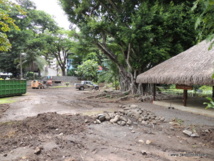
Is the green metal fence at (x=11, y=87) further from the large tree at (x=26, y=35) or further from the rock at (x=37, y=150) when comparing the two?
the rock at (x=37, y=150)

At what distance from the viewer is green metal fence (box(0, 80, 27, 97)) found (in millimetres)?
13042

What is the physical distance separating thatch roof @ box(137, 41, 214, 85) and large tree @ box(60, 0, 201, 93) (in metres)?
2.03

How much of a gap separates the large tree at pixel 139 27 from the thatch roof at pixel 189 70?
6.64 feet

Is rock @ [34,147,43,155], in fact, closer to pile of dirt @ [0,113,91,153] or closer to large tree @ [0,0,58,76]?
pile of dirt @ [0,113,91,153]

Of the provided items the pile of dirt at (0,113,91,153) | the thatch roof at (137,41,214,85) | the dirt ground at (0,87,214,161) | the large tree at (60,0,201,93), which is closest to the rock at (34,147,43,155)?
the dirt ground at (0,87,214,161)

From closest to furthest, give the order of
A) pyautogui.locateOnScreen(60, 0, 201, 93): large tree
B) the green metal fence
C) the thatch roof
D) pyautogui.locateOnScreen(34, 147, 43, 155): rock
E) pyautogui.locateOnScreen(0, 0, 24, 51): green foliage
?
pyautogui.locateOnScreen(34, 147, 43, 155): rock, pyautogui.locateOnScreen(0, 0, 24, 51): green foliage, the thatch roof, pyautogui.locateOnScreen(60, 0, 201, 93): large tree, the green metal fence

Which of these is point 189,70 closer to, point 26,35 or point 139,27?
point 139,27

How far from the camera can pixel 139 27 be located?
10.4m

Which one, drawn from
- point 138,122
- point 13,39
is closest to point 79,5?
point 138,122

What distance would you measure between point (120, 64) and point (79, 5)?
645 cm

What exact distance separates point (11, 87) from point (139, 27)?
40.7 ft

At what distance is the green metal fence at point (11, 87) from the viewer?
13.0 metres

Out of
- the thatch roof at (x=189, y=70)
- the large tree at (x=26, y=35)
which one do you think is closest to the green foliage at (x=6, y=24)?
the thatch roof at (x=189, y=70)

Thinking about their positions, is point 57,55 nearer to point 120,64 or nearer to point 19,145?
point 120,64
